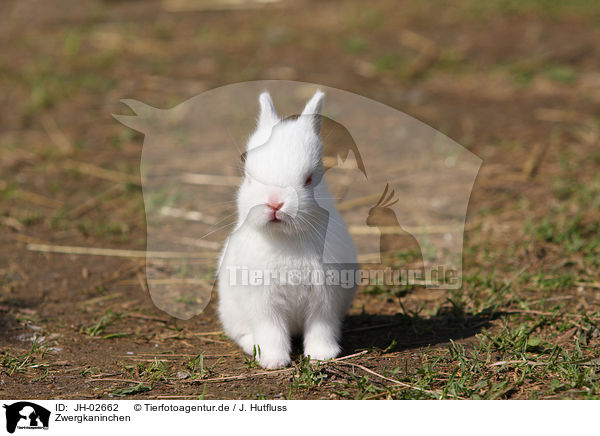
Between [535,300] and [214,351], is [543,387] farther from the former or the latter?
[214,351]

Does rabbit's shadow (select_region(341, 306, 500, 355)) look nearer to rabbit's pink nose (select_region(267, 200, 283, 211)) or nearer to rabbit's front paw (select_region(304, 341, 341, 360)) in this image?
rabbit's front paw (select_region(304, 341, 341, 360))

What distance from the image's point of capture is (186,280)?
508 cm

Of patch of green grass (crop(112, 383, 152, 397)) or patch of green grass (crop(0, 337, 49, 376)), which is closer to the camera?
patch of green grass (crop(112, 383, 152, 397))

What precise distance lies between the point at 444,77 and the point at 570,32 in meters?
2.19

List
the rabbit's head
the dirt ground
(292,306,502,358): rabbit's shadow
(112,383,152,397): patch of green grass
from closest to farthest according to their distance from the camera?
the rabbit's head < (112,383,152,397): patch of green grass < the dirt ground < (292,306,502,358): rabbit's shadow

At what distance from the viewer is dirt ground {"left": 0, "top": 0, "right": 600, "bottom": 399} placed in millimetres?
3588

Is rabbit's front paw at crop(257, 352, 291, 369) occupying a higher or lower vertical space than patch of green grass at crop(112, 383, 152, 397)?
higher

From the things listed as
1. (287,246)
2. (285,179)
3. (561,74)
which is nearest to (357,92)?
(561,74)
